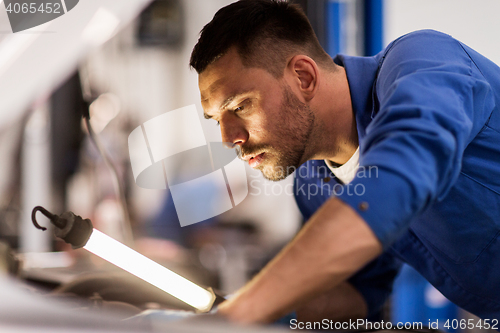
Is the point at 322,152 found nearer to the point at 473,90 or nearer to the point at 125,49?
the point at 473,90

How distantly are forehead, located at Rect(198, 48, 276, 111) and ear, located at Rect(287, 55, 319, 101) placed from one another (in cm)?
5

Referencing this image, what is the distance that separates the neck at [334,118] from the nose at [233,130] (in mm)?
157

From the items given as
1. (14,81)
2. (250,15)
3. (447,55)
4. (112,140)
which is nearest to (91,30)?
(14,81)

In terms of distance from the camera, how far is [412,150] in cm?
35

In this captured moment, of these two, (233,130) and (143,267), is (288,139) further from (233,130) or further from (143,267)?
(143,267)

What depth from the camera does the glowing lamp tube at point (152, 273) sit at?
50 cm

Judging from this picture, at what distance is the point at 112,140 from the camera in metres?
1.65

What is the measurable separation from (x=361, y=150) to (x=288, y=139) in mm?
323

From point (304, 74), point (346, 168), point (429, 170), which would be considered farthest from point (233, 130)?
point (429, 170)

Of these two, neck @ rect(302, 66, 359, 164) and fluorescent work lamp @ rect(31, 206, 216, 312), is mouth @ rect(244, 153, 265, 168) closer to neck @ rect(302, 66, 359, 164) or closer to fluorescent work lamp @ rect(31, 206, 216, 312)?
neck @ rect(302, 66, 359, 164)

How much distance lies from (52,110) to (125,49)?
549 mm

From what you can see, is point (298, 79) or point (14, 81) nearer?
point (298, 79)

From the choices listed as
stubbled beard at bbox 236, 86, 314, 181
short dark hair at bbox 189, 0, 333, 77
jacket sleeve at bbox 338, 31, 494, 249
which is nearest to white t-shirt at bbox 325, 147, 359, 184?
stubbled beard at bbox 236, 86, 314, 181

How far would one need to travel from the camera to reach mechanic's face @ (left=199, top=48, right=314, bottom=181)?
2.15 feet
